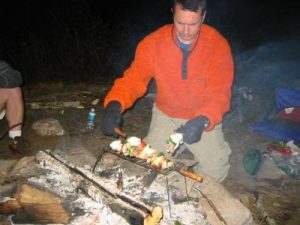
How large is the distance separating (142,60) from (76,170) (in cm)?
A: 170

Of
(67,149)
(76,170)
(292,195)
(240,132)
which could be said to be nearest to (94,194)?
(76,170)

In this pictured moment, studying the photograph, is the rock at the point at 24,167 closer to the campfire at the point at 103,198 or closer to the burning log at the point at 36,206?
the campfire at the point at 103,198

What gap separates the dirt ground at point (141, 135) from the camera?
4647mm

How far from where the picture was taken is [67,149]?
4.23 metres

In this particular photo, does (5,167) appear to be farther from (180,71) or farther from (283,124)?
(283,124)

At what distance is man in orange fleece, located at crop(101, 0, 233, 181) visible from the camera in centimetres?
388

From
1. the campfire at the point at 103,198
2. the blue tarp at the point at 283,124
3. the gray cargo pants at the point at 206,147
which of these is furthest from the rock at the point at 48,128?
the blue tarp at the point at 283,124

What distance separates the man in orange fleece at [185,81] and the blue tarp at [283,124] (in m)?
2.28

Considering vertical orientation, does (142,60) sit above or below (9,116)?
above

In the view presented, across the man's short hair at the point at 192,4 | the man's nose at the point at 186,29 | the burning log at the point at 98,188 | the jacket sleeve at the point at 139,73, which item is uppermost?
the man's short hair at the point at 192,4

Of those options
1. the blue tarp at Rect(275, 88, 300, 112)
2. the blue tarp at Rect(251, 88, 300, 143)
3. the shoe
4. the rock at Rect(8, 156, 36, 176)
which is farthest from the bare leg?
the blue tarp at Rect(275, 88, 300, 112)

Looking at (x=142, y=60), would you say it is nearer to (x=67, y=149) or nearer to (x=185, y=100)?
(x=185, y=100)

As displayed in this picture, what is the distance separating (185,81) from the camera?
444cm

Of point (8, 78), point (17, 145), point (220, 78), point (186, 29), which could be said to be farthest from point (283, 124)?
point (8, 78)
